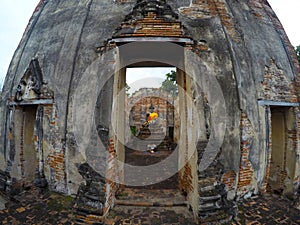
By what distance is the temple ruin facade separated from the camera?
4113 mm

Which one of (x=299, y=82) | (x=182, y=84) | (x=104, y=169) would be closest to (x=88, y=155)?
(x=104, y=169)

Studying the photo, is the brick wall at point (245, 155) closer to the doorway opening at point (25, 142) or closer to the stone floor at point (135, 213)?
the stone floor at point (135, 213)

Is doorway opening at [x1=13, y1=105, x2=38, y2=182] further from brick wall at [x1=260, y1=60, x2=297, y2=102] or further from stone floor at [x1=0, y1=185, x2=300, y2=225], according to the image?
brick wall at [x1=260, y1=60, x2=297, y2=102]

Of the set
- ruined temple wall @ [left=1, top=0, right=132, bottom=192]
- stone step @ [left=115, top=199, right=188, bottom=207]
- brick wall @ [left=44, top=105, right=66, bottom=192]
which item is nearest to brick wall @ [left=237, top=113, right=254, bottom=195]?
stone step @ [left=115, top=199, right=188, bottom=207]

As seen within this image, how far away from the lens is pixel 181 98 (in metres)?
5.13

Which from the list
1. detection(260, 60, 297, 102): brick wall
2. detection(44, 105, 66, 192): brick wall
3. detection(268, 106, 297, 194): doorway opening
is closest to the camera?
detection(44, 105, 66, 192): brick wall

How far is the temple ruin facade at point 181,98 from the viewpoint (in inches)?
162

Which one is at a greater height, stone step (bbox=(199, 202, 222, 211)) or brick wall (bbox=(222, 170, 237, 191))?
brick wall (bbox=(222, 170, 237, 191))

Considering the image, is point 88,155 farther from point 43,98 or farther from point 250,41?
point 250,41

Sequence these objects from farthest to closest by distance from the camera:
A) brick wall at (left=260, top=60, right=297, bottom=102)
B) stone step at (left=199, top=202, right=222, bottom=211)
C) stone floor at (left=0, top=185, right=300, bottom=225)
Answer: brick wall at (left=260, top=60, right=297, bottom=102)
stone floor at (left=0, top=185, right=300, bottom=225)
stone step at (left=199, top=202, right=222, bottom=211)

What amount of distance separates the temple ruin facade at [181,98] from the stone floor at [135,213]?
0.25 m

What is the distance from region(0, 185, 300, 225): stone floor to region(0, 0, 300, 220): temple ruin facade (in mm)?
252

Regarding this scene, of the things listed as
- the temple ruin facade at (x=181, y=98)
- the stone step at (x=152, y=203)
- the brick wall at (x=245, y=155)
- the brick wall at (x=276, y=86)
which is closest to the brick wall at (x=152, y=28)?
the temple ruin facade at (x=181, y=98)

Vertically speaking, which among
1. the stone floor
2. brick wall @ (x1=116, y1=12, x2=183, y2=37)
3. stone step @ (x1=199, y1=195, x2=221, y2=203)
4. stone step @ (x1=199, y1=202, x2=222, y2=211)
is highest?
brick wall @ (x1=116, y1=12, x2=183, y2=37)
